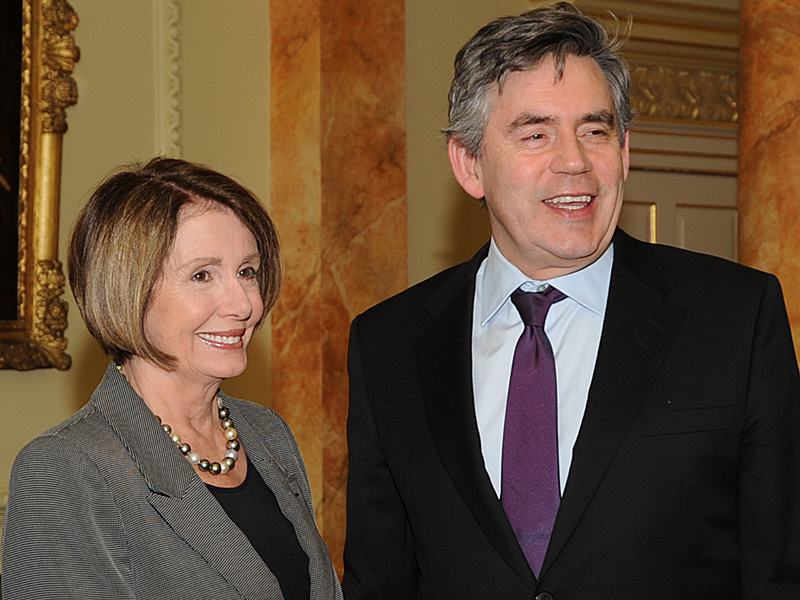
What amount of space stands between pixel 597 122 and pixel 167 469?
1.08m

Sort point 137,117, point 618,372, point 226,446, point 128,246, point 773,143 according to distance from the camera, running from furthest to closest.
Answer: point 137,117, point 773,143, point 226,446, point 618,372, point 128,246

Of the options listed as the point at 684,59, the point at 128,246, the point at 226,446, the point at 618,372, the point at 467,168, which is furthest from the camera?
the point at 684,59

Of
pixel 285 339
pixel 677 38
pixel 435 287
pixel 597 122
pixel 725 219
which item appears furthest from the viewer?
pixel 725 219

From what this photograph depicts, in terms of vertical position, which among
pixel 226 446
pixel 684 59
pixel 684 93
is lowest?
pixel 226 446

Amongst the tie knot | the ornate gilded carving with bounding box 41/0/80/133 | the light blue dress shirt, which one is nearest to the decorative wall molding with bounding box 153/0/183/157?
the ornate gilded carving with bounding box 41/0/80/133

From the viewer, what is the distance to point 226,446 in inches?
84.0

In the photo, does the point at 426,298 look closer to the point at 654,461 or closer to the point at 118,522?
the point at 654,461

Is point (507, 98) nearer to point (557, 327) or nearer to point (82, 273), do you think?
point (557, 327)

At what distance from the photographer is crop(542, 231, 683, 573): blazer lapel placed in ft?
6.39

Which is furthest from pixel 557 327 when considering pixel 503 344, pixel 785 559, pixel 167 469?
pixel 167 469

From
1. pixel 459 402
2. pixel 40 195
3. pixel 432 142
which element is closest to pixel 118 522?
pixel 459 402

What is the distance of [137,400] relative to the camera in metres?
1.97

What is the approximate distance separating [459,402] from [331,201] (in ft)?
7.58

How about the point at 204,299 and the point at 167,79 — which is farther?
the point at 167,79
